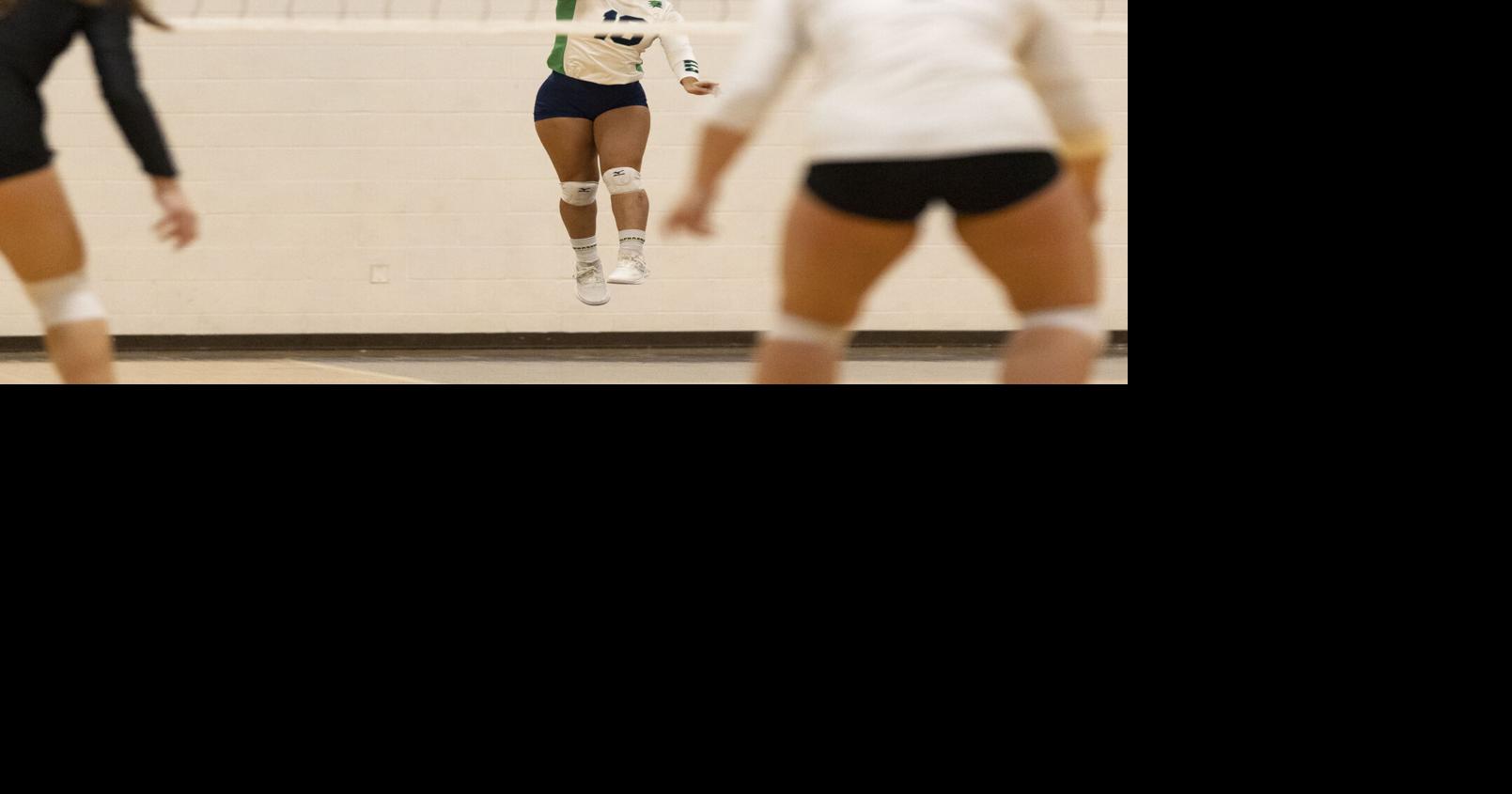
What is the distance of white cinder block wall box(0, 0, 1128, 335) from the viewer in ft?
18.1

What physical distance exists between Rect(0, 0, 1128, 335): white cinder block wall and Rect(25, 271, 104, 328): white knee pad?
2971 mm

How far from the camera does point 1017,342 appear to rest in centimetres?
233

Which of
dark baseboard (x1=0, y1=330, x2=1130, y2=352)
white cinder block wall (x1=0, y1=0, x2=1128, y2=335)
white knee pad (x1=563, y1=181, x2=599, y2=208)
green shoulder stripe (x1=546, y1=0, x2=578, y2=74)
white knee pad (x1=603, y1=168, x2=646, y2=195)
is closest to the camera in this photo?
green shoulder stripe (x1=546, y1=0, x2=578, y2=74)

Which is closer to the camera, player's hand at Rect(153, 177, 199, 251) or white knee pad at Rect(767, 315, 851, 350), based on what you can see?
white knee pad at Rect(767, 315, 851, 350)

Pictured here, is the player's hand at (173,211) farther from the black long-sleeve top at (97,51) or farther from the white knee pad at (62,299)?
the white knee pad at (62,299)

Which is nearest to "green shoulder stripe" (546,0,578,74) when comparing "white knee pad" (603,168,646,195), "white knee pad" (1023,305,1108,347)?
"white knee pad" (603,168,646,195)

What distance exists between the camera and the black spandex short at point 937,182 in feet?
7.19

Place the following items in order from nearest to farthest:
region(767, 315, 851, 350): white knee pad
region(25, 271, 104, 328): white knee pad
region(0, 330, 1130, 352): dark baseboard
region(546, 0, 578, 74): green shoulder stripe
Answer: region(767, 315, 851, 350): white knee pad
region(25, 271, 104, 328): white knee pad
region(546, 0, 578, 74): green shoulder stripe
region(0, 330, 1130, 352): dark baseboard

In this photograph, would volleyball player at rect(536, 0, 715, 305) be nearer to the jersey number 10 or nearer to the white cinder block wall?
the jersey number 10

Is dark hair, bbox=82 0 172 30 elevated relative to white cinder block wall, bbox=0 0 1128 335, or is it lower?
elevated

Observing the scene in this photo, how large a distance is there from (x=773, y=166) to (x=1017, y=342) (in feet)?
9.65

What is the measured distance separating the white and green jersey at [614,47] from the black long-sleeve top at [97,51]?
1.69 meters

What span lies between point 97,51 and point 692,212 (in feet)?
4.28

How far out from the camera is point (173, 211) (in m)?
2.58
